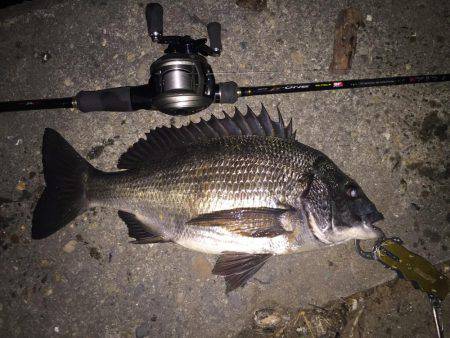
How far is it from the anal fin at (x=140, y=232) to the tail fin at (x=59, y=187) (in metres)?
0.37

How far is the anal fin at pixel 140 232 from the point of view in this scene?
213 cm

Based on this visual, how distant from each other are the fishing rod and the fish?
215 millimetres

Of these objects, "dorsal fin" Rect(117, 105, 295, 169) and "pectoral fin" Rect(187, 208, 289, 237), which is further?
"dorsal fin" Rect(117, 105, 295, 169)

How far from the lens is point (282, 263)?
2488 millimetres

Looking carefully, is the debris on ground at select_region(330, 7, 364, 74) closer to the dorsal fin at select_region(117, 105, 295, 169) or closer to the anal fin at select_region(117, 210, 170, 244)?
the dorsal fin at select_region(117, 105, 295, 169)

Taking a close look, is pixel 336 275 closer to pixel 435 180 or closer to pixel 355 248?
pixel 355 248

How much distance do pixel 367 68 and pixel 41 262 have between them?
3.27m

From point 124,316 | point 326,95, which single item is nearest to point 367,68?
point 326,95

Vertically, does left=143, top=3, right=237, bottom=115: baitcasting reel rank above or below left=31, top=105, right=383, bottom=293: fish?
above

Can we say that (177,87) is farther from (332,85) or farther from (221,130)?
(332,85)

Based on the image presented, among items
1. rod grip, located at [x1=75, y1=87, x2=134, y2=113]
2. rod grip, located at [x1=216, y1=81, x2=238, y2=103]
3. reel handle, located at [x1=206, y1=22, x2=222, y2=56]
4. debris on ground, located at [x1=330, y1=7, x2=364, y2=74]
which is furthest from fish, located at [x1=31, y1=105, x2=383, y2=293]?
debris on ground, located at [x1=330, y1=7, x2=364, y2=74]

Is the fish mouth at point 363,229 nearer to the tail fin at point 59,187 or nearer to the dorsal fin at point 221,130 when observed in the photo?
the dorsal fin at point 221,130

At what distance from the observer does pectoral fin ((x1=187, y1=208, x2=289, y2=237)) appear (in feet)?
6.27

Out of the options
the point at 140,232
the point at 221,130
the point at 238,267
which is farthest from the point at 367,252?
the point at 140,232
